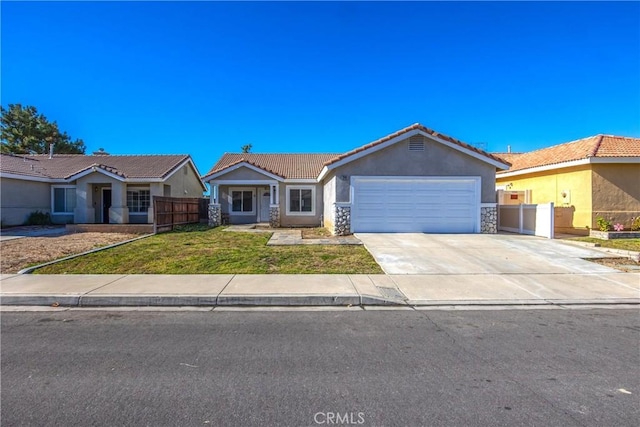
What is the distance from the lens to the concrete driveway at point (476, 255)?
904 cm

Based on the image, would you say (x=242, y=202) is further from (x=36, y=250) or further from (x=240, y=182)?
(x=36, y=250)

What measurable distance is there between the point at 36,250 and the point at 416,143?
14276 millimetres

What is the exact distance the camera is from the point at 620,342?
475cm

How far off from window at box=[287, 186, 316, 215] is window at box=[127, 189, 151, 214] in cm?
915

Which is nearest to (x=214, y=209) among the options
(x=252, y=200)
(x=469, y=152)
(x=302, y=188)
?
(x=252, y=200)

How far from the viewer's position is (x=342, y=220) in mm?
15062

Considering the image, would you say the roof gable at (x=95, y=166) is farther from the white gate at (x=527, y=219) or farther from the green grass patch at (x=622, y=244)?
the green grass patch at (x=622, y=244)

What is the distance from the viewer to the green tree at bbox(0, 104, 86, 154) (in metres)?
40.5

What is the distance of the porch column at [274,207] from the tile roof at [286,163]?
0.85m

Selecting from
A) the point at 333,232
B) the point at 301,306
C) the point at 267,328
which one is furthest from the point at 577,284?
the point at 333,232

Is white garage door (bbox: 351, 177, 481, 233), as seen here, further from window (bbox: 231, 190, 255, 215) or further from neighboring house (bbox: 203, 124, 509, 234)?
window (bbox: 231, 190, 255, 215)

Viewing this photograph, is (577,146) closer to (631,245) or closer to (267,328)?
(631,245)

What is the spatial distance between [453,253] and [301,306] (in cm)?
630

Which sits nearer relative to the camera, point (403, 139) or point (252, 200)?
point (403, 139)
